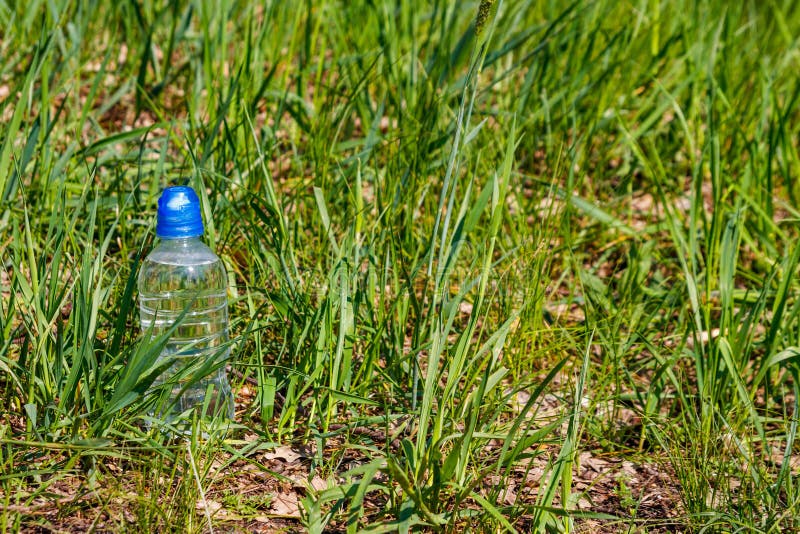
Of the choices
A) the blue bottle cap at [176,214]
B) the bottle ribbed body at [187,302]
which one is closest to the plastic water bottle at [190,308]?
the bottle ribbed body at [187,302]

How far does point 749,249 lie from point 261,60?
1750 millimetres

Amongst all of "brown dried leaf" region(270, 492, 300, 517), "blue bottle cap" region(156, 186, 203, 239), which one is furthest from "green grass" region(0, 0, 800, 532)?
"blue bottle cap" region(156, 186, 203, 239)

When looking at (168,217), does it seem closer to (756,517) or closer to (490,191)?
(490,191)

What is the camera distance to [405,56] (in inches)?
125

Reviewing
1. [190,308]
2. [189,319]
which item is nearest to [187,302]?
[190,308]

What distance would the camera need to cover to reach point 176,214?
1872 mm

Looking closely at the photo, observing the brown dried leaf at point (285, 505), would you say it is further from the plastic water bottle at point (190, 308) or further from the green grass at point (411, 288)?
the plastic water bottle at point (190, 308)

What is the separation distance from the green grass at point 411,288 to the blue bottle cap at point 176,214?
0.38 feet

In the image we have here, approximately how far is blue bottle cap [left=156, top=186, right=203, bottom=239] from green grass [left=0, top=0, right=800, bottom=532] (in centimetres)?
11

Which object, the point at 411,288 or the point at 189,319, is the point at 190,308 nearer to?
the point at 189,319

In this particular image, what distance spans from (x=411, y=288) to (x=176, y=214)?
555 mm

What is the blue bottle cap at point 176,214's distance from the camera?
73.7 inches

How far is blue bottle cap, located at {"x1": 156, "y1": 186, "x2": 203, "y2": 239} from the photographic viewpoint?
1.87 meters

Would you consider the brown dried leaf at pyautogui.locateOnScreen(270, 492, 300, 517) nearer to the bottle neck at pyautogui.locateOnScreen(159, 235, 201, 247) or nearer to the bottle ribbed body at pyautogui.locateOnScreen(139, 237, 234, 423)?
the bottle ribbed body at pyautogui.locateOnScreen(139, 237, 234, 423)
